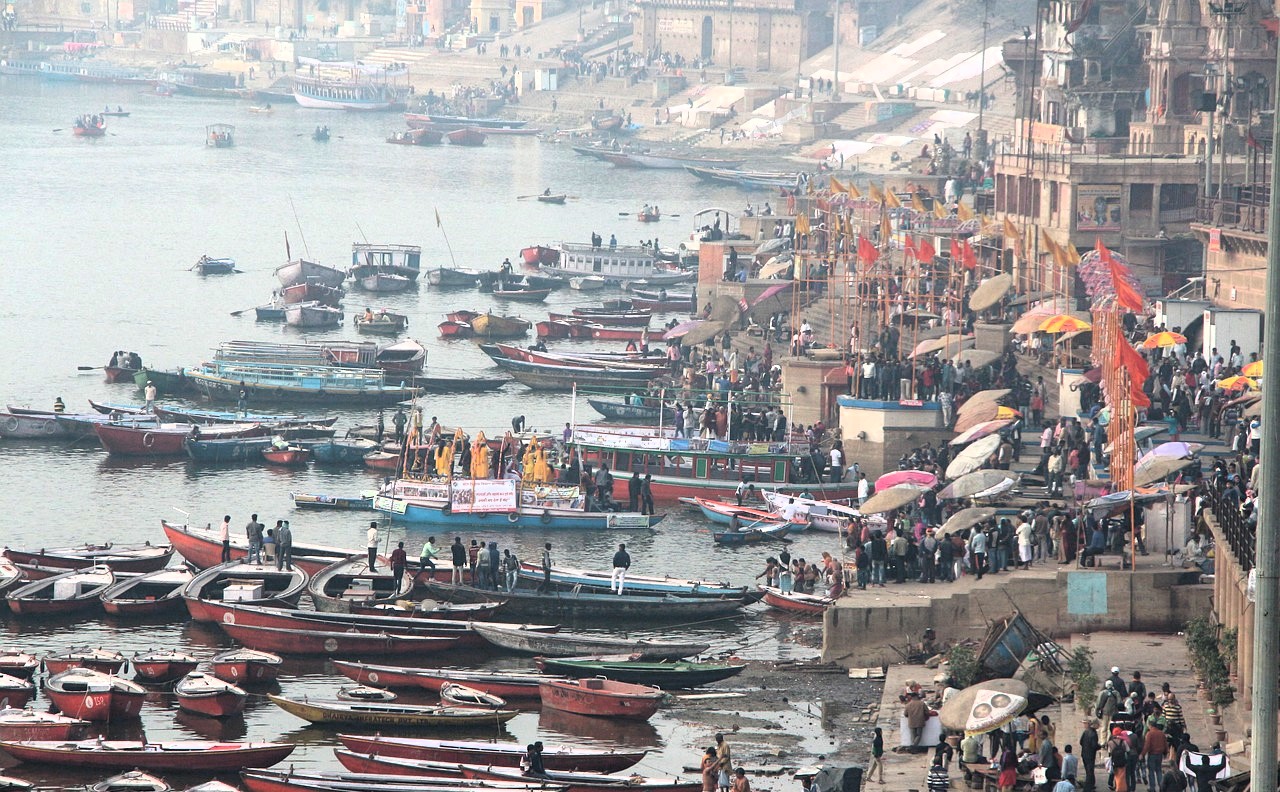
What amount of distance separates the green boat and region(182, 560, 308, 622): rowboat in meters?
6.92

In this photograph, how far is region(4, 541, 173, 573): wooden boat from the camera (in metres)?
44.0

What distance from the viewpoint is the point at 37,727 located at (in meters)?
33.1

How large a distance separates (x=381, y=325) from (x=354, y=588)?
41983 millimetres

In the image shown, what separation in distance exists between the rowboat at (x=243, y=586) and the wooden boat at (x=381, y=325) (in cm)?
3990

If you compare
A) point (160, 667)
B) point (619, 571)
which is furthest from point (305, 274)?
point (160, 667)

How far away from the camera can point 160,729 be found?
34.5 metres

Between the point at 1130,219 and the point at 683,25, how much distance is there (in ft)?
369

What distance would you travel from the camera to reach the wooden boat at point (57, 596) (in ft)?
135

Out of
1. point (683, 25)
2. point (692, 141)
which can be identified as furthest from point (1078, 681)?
point (683, 25)

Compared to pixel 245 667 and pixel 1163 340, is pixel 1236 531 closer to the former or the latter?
pixel 245 667

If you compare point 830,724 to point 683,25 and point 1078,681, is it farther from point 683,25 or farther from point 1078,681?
point 683,25

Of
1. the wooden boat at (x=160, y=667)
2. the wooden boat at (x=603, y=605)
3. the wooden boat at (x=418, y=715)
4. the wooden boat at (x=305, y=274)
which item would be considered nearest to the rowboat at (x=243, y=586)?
the wooden boat at (x=603, y=605)

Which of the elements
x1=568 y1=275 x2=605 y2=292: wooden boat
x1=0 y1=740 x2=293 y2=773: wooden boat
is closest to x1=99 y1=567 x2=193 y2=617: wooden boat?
x1=0 y1=740 x2=293 y2=773: wooden boat

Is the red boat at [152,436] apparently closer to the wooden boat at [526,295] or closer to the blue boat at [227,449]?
the blue boat at [227,449]
